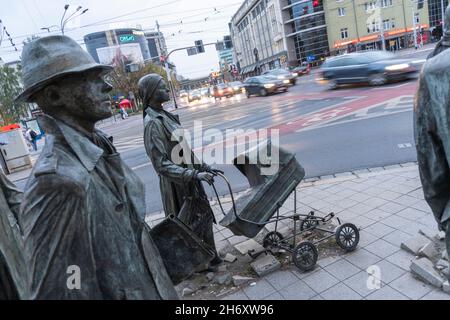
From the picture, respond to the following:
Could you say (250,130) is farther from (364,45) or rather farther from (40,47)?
(364,45)

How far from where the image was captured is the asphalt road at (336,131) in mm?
7879

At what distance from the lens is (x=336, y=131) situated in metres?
10.7

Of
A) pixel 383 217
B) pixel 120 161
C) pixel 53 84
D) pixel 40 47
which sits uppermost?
pixel 40 47

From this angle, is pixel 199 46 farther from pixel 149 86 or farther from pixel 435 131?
pixel 435 131

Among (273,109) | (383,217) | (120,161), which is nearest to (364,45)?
(273,109)

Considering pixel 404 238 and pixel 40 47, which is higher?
pixel 40 47

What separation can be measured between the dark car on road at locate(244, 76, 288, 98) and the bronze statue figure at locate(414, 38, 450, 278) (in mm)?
23545

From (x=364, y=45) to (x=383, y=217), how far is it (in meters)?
57.3

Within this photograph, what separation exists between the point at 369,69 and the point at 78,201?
1799 cm

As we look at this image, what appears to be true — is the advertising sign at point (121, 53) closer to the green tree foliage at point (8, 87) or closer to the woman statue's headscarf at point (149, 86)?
the green tree foliage at point (8, 87)

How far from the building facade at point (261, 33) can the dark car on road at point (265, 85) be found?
90.0 ft

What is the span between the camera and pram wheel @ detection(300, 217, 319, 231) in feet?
15.6
